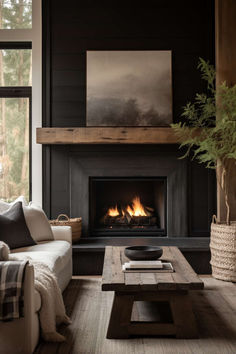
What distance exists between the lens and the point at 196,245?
16.3 feet

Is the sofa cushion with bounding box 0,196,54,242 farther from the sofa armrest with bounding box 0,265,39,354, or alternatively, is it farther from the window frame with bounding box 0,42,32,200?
the sofa armrest with bounding box 0,265,39,354

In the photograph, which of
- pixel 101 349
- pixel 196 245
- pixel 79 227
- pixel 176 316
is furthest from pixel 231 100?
pixel 101 349

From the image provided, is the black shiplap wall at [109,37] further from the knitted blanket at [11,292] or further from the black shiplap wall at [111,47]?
the knitted blanket at [11,292]

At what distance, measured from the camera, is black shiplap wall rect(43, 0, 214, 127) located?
214 inches

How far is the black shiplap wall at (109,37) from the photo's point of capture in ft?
17.8

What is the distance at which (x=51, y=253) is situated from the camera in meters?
3.66

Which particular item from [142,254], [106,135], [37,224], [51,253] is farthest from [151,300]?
[106,135]

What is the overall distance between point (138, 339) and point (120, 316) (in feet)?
0.61

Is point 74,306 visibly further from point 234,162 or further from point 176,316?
point 234,162

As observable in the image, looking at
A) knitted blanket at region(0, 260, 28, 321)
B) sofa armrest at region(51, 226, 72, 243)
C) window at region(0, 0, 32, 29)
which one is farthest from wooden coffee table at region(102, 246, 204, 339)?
window at region(0, 0, 32, 29)

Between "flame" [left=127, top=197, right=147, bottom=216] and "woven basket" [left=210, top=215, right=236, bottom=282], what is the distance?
4.19ft

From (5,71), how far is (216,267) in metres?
3.35

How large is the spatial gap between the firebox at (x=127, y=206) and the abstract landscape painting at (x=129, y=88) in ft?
2.42

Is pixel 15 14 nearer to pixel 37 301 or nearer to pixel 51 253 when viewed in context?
pixel 51 253
